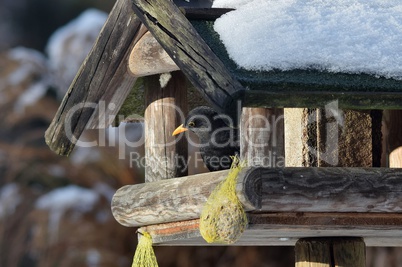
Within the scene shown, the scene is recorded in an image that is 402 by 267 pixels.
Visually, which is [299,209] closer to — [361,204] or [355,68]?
[361,204]

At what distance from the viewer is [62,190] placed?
9.53m

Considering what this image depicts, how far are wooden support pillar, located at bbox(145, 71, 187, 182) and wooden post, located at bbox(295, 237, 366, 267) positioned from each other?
0.71 meters

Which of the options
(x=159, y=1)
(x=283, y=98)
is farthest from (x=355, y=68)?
(x=159, y=1)

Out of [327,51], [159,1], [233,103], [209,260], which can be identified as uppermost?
[159,1]

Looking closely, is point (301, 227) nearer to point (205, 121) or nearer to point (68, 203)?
point (205, 121)

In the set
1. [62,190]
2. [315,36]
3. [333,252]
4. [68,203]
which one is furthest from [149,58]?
[62,190]

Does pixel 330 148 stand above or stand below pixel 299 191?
above

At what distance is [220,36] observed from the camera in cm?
405

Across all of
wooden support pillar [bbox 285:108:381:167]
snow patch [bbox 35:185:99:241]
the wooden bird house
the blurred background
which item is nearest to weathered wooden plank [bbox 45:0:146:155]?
the wooden bird house

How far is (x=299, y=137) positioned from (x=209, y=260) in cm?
407

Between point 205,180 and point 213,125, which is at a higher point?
point 213,125

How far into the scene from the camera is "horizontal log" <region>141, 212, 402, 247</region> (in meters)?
4.09

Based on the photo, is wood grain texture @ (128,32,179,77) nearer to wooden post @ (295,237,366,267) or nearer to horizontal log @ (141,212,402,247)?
horizontal log @ (141,212,402,247)

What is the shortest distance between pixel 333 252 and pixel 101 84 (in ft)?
4.55
